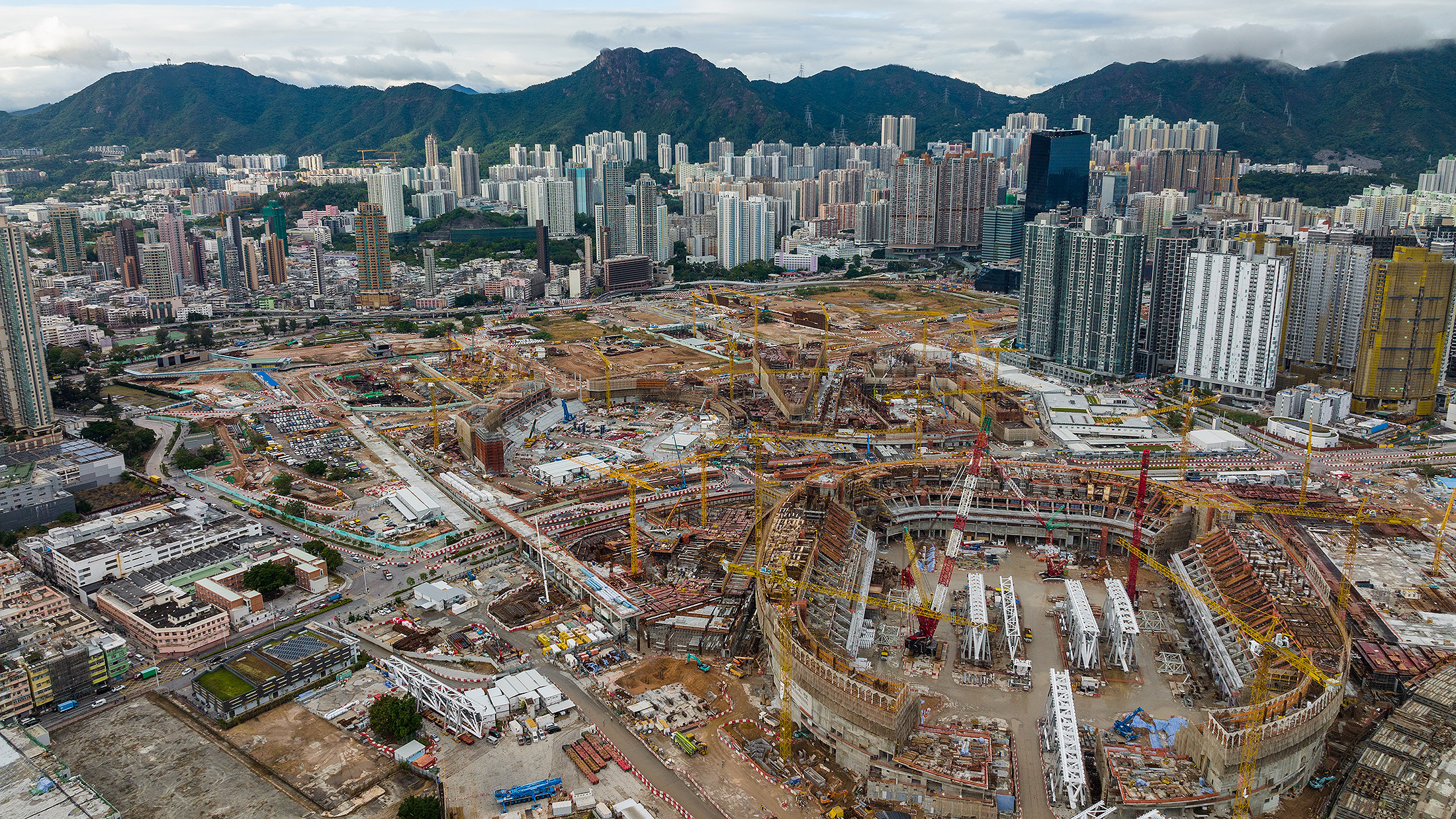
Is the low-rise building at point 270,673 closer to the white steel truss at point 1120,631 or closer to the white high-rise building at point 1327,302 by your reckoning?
the white steel truss at point 1120,631

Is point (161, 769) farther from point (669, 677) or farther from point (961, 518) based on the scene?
point (961, 518)

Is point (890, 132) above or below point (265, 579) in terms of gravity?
above

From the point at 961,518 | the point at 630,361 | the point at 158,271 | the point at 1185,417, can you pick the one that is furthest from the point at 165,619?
the point at 158,271

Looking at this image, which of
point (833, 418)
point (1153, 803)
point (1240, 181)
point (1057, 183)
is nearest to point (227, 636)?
point (1153, 803)

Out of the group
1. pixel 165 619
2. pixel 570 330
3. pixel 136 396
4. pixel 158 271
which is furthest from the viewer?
pixel 158 271

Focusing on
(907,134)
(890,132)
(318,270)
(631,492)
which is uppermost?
(890,132)

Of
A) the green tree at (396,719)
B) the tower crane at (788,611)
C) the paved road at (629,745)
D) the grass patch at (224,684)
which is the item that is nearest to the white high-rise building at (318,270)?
the grass patch at (224,684)

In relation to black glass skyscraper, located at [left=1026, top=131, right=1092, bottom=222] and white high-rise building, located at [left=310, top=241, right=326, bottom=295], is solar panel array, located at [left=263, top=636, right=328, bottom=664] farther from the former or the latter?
black glass skyscraper, located at [left=1026, top=131, right=1092, bottom=222]

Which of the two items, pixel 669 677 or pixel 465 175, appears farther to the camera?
pixel 465 175
